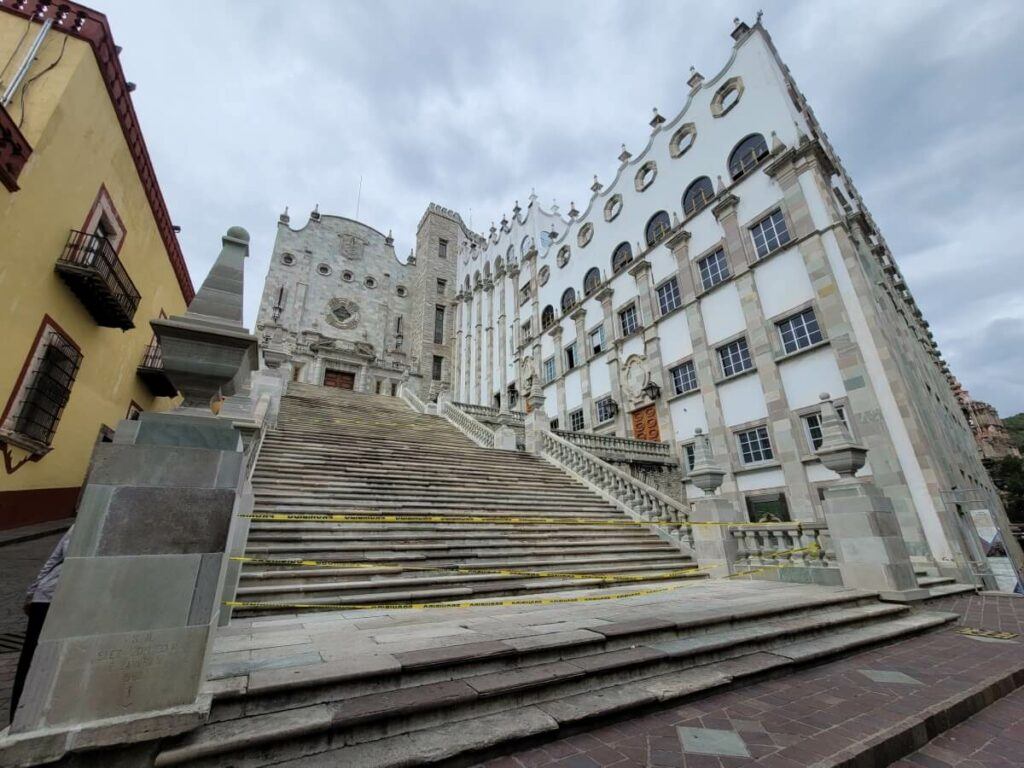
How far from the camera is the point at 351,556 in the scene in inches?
262

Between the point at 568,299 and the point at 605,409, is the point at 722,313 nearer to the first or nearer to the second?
the point at 605,409

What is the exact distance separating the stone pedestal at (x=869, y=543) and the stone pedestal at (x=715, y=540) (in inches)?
68.9

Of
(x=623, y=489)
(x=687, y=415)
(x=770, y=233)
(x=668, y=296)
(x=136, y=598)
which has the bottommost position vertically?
(x=136, y=598)

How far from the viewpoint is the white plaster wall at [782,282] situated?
14.8 meters

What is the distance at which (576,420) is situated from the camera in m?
23.6

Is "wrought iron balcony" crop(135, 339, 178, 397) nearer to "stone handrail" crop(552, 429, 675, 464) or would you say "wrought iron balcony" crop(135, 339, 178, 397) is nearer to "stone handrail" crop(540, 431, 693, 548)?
"stone handrail" crop(540, 431, 693, 548)

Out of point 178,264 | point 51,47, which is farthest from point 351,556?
point 178,264

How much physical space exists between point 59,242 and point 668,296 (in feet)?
65.3

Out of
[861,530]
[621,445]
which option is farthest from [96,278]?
[621,445]

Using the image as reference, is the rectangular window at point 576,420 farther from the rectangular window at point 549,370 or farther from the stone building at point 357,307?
the stone building at point 357,307

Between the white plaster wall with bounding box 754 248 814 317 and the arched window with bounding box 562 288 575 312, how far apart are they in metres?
11.3

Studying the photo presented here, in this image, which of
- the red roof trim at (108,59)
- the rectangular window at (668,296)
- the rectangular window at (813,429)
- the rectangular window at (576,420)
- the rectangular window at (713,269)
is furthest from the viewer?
the rectangular window at (576,420)

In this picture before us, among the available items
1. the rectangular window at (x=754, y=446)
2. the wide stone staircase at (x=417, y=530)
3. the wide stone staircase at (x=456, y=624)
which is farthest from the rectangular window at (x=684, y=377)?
the wide stone staircase at (x=456, y=624)

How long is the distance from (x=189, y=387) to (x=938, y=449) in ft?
55.9
